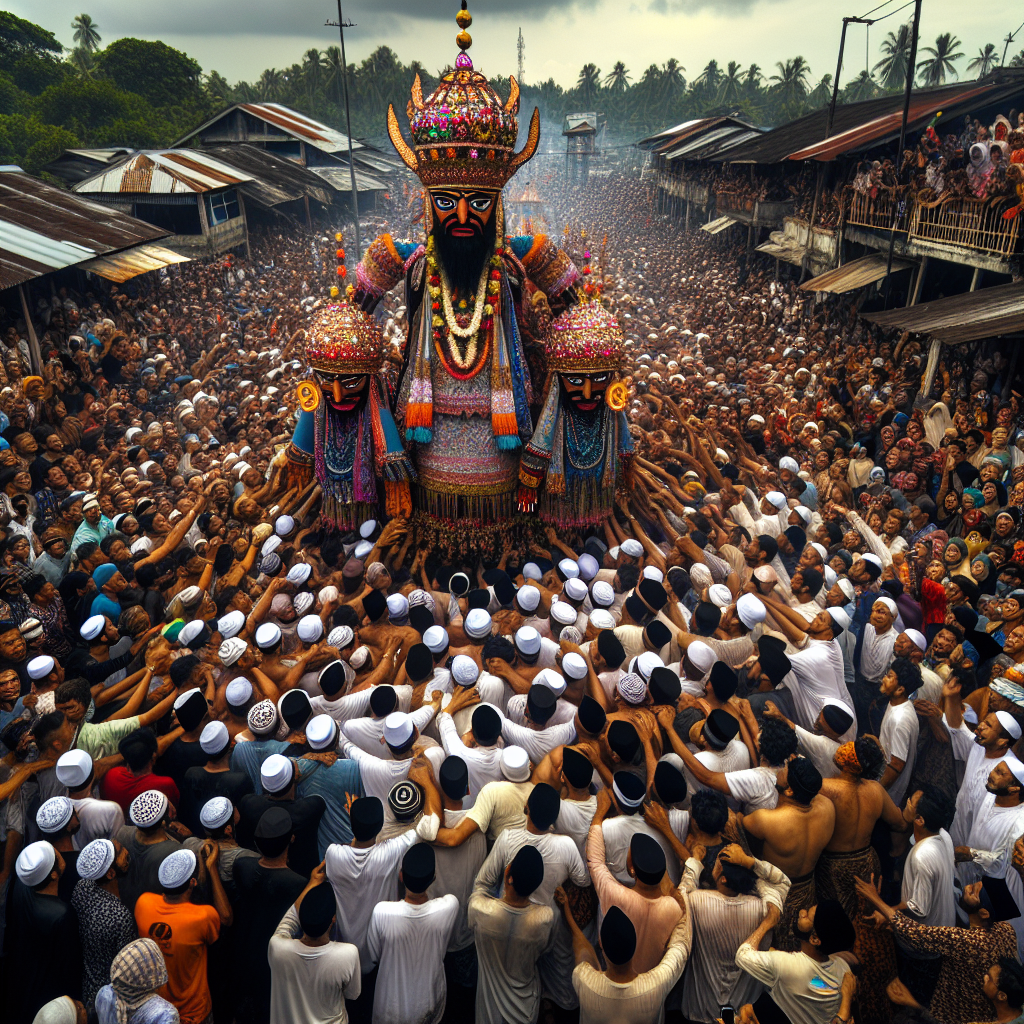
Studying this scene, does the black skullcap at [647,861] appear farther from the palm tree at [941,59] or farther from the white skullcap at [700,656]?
the palm tree at [941,59]

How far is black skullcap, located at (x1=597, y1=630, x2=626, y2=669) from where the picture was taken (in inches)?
179

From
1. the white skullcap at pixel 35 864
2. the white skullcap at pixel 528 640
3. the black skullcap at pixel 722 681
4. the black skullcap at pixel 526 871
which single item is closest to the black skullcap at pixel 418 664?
the white skullcap at pixel 528 640

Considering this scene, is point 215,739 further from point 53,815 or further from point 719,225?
point 719,225

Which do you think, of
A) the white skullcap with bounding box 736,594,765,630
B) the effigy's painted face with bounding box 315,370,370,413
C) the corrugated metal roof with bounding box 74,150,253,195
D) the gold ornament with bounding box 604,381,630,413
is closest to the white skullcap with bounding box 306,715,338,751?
the white skullcap with bounding box 736,594,765,630

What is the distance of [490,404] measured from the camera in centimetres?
597

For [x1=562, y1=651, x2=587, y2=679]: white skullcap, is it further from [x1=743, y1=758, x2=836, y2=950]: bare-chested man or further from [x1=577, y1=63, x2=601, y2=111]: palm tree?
[x1=577, y1=63, x2=601, y2=111]: palm tree

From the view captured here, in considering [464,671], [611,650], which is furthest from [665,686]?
[464,671]

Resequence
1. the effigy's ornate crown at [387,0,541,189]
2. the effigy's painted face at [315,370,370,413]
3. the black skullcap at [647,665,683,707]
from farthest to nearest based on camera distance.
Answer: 1. the effigy's painted face at [315,370,370,413]
2. the effigy's ornate crown at [387,0,541,189]
3. the black skullcap at [647,665,683,707]

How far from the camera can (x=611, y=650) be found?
14.9 feet

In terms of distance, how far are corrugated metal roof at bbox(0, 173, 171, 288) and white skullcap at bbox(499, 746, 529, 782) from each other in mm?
9044

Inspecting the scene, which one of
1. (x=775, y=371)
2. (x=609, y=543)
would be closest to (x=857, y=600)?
(x=609, y=543)

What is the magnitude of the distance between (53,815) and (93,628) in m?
1.71

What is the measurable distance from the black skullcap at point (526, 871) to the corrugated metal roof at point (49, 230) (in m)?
9.54

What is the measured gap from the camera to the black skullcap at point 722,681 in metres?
4.14
